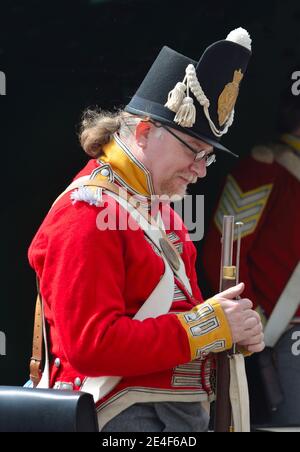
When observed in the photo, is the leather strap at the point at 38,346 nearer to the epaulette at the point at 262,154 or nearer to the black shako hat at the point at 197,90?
the black shako hat at the point at 197,90

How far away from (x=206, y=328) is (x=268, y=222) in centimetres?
210

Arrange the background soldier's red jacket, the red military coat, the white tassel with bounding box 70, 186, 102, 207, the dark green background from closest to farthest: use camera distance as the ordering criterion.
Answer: the red military coat < the white tassel with bounding box 70, 186, 102, 207 < the dark green background < the background soldier's red jacket

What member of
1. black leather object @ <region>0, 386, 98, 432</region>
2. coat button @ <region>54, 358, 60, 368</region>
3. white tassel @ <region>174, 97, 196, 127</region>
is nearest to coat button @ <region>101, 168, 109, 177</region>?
white tassel @ <region>174, 97, 196, 127</region>

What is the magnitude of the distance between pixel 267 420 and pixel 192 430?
6.67ft

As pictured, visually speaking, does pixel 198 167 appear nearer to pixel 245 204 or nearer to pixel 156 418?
pixel 156 418

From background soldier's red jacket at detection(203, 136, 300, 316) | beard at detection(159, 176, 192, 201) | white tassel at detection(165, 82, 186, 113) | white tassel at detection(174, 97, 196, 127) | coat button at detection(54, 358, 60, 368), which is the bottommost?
background soldier's red jacket at detection(203, 136, 300, 316)

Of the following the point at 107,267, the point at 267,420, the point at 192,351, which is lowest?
the point at 267,420

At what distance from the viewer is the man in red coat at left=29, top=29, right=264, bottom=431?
2703mm

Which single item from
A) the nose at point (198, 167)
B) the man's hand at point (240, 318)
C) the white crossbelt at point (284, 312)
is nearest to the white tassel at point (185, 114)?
the nose at point (198, 167)

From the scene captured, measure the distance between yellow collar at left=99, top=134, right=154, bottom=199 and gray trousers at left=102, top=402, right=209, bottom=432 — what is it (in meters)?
0.59

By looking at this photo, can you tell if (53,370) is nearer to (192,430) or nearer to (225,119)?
(192,430)

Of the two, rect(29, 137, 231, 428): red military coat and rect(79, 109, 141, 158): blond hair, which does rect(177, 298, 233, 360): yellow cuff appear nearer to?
rect(29, 137, 231, 428): red military coat

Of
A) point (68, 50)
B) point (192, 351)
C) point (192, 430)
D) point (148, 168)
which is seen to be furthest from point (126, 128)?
point (68, 50)
